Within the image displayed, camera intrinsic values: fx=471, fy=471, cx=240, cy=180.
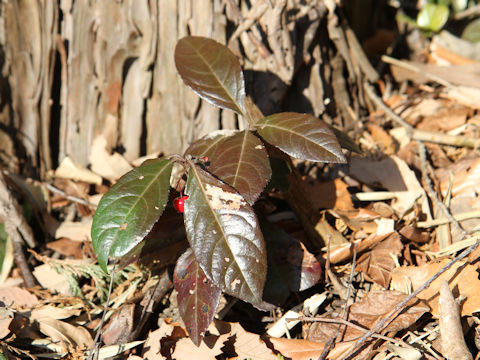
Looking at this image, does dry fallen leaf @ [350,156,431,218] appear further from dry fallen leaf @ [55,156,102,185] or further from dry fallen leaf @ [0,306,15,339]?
dry fallen leaf @ [0,306,15,339]

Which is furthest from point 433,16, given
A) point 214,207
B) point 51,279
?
point 51,279

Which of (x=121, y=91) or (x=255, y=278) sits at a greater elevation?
(x=121, y=91)

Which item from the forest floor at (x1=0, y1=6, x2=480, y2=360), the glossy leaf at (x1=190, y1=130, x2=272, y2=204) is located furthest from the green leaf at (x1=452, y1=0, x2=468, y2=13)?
the glossy leaf at (x1=190, y1=130, x2=272, y2=204)

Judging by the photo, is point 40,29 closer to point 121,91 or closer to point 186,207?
point 121,91

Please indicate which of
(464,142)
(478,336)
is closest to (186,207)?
(478,336)

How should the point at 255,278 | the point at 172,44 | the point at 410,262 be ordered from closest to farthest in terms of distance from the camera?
the point at 255,278
the point at 410,262
the point at 172,44

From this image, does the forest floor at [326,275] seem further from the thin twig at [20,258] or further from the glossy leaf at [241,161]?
the glossy leaf at [241,161]

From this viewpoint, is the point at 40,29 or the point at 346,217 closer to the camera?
the point at 346,217
